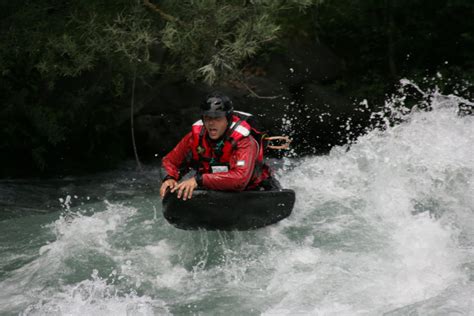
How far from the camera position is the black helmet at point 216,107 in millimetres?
5578

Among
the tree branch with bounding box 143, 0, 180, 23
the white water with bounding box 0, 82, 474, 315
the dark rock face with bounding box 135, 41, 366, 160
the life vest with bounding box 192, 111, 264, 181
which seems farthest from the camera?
the dark rock face with bounding box 135, 41, 366, 160

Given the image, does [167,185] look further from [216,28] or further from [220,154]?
[216,28]

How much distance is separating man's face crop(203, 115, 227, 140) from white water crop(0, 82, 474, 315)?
1.08 m

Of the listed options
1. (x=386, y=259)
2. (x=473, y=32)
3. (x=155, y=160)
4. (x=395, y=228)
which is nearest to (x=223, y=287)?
(x=386, y=259)

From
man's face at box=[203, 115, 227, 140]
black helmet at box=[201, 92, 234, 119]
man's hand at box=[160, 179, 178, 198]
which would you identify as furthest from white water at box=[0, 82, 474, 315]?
black helmet at box=[201, 92, 234, 119]

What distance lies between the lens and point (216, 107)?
5.59m

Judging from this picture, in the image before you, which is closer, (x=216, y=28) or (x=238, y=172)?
(x=238, y=172)

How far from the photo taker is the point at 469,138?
7684mm

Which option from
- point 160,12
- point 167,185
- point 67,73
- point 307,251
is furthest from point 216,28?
point 307,251

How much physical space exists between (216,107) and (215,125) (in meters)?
0.17

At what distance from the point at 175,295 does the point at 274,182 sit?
1.58 metres

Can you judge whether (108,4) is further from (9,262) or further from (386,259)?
(386,259)

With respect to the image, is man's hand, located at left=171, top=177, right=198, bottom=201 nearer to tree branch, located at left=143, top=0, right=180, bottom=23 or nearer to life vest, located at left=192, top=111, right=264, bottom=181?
life vest, located at left=192, top=111, right=264, bottom=181

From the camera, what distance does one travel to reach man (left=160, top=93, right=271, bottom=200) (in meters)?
5.60
